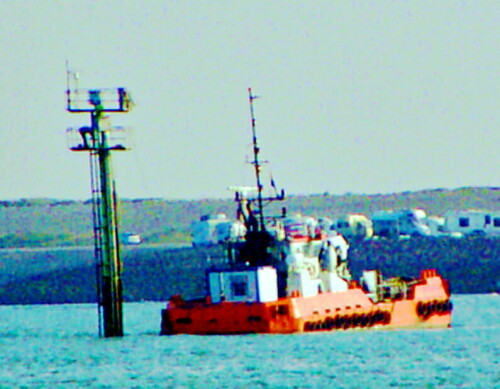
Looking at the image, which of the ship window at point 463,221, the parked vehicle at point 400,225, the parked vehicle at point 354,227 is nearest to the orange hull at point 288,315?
the parked vehicle at point 354,227

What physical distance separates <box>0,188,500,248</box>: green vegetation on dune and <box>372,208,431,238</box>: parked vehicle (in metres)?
25.0

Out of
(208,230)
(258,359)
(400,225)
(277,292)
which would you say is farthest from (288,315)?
(400,225)

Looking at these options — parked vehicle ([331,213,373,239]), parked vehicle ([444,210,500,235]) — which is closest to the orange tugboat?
parked vehicle ([331,213,373,239])

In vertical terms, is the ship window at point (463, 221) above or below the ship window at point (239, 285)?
above

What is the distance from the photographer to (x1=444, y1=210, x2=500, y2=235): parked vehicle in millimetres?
120562

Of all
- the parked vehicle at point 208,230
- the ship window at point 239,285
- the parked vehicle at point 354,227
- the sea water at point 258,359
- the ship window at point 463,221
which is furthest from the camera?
the ship window at point 463,221

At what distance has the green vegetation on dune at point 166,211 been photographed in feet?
490

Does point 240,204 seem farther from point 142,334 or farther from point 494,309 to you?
point 494,309

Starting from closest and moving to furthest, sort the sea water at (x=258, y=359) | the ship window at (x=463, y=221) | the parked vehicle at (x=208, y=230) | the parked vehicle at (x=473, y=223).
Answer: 1. the sea water at (x=258, y=359)
2. the parked vehicle at (x=208, y=230)
3. the parked vehicle at (x=473, y=223)
4. the ship window at (x=463, y=221)

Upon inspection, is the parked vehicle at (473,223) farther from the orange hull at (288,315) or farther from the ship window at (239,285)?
the ship window at (239,285)

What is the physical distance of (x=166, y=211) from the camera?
171750 millimetres

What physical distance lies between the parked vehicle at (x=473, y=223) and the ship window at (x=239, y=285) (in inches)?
2228

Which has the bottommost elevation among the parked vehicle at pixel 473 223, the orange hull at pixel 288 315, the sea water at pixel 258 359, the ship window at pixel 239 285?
the sea water at pixel 258 359

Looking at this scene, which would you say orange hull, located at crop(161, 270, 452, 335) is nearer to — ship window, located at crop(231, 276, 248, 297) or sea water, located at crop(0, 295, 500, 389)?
sea water, located at crop(0, 295, 500, 389)
